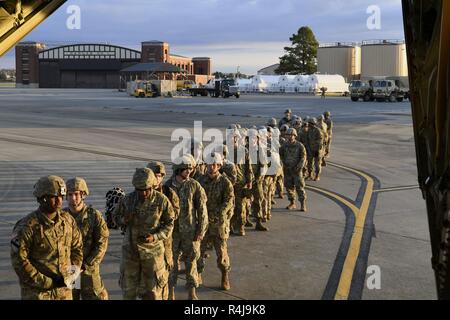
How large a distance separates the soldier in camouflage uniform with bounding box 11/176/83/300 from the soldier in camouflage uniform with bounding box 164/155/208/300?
200cm

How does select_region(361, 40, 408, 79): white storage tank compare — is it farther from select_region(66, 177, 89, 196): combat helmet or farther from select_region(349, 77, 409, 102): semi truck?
select_region(66, 177, 89, 196): combat helmet

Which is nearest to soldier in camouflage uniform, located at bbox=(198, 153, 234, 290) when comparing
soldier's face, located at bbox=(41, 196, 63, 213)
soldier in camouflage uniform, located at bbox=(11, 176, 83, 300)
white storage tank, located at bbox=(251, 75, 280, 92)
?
soldier in camouflage uniform, located at bbox=(11, 176, 83, 300)

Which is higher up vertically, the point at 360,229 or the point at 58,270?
the point at 58,270

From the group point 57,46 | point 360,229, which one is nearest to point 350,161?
point 360,229

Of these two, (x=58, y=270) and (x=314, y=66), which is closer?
A: (x=58, y=270)

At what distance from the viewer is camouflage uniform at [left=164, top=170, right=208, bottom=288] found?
6.70 metres

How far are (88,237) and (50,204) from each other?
3.15 feet

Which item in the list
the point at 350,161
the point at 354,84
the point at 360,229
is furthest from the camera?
the point at 354,84

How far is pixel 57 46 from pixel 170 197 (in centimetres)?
11185

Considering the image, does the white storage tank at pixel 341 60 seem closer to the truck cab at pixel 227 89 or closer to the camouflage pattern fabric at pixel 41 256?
the truck cab at pixel 227 89

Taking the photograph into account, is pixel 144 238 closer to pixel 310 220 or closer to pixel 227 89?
pixel 310 220

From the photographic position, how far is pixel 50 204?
15.7 ft

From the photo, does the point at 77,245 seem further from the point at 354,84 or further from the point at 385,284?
the point at 354,84
